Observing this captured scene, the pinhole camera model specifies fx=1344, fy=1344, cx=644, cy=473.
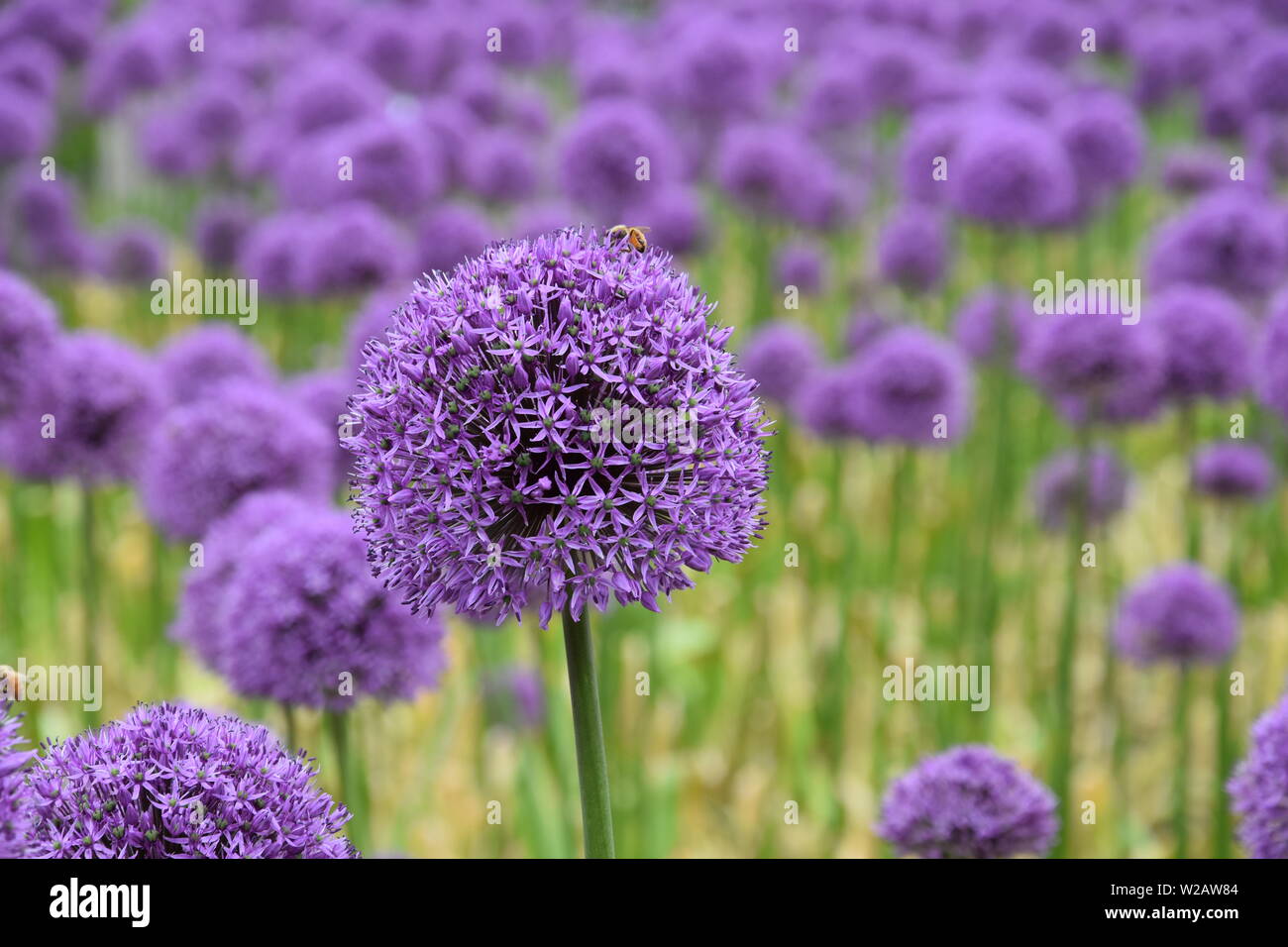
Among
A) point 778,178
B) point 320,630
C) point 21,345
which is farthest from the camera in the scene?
point 778,178

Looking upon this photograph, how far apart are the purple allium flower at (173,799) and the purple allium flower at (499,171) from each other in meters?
5.64

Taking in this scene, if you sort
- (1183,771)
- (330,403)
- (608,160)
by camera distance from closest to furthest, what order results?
(1183,771)
(330,403)
(608,160)

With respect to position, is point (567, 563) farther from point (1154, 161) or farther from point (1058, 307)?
point (1154, 161)

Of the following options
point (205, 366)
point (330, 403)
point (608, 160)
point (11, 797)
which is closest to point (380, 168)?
point (608, 160)

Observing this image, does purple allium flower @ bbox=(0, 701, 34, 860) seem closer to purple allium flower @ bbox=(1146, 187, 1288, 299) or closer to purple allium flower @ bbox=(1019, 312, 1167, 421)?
purple allium flower @ bbox=(1019, 312, 1167, 421)

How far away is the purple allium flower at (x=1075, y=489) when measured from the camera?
577cm

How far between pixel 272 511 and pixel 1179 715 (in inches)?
123

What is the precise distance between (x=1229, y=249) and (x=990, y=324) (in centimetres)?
129

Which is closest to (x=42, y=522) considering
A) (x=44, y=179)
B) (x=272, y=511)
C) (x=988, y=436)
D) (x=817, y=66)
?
(x=44, y=179)

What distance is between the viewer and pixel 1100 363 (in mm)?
5004

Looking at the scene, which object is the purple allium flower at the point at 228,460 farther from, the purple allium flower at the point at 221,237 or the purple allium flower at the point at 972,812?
the purple allium flower at the point at 221,237

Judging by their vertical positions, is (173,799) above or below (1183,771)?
above

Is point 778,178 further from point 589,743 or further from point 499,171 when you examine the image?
point 589,743

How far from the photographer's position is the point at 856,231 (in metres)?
9.09
